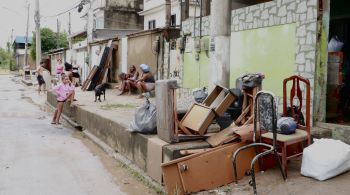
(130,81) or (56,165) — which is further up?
(130,81)

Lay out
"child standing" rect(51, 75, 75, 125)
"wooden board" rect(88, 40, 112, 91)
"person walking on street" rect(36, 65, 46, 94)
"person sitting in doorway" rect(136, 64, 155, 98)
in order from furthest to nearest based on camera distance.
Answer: "person walking on street" rect(36, 65, 46, 94) → "wooden board" rect(88, 40, 112, 91) → "person sitting in doorway" rect(136, 64, 155, 98) → "child standing" rect(51, 75, 75, 125)

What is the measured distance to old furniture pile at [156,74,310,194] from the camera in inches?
210

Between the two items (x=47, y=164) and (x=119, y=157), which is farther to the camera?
(x=119, y=157)

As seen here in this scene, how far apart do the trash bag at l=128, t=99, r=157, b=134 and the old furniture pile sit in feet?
1.42

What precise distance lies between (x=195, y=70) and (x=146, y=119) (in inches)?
234

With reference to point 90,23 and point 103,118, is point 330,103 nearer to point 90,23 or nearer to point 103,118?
point 103,118

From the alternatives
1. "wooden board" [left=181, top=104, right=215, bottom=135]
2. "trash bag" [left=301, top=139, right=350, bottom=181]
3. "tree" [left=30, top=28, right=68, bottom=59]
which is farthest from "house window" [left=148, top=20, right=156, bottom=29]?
"tree" [left=30, top=28, right=68, bottom=59]

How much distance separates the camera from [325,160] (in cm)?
501

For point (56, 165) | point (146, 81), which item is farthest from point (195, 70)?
point (56, 165)

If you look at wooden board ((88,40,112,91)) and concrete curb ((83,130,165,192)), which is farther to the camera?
wooden board ((88,40,112,91))

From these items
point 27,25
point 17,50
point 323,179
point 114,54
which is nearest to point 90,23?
point 114,54

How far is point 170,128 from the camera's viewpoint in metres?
6.20

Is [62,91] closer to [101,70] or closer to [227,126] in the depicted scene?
[101,70]

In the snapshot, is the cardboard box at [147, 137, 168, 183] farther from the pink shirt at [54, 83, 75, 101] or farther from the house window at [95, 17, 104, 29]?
the house window at [95, 17, 104, 29]
